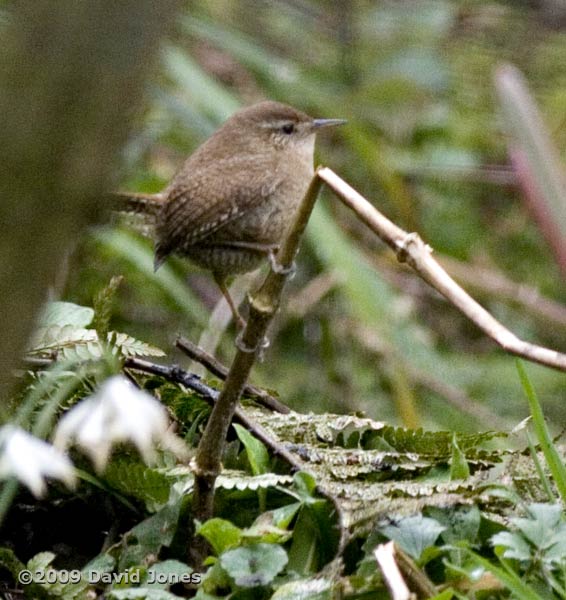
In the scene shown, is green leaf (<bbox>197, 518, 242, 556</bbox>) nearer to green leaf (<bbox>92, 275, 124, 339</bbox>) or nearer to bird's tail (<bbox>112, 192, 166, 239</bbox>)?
green leaf (<bbox>92, 275, 124, 339</bbox>)

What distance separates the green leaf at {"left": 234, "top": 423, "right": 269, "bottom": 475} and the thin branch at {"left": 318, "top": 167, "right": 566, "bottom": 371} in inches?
19.6

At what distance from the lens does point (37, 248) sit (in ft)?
3.33

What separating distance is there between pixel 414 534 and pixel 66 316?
2.88 ft

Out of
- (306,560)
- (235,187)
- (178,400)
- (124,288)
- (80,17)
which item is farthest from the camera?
(124,288)

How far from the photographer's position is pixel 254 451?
220cm

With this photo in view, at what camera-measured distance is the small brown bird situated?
3.80 metres

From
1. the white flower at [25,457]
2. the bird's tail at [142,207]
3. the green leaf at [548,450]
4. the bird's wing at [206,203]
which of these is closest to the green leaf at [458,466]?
the green leaf at [548,450]

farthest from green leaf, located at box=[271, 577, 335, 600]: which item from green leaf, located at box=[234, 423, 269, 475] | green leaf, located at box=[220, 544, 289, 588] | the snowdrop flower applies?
the snowdrop flower

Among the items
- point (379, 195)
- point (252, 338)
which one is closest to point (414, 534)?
point (252, 338)

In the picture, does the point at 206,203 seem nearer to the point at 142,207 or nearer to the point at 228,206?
the point at 228,206

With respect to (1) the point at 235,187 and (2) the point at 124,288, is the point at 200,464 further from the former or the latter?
(2) the point at 124,288

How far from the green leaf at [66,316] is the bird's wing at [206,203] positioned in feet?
4.50

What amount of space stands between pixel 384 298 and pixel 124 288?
1.17m

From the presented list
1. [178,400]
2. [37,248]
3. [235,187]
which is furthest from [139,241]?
[37,248]
